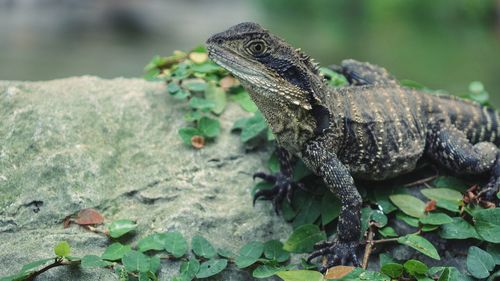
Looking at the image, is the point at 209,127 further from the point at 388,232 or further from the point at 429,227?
the point at 429,227

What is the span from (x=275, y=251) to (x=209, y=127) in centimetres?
149

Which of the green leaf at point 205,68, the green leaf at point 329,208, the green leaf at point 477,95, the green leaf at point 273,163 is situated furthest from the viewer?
the green leaf at point 477,95

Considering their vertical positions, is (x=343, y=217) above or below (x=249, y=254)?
above

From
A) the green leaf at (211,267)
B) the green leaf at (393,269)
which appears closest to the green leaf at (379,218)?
the green leaf at (393,269)

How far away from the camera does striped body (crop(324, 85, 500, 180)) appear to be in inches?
188

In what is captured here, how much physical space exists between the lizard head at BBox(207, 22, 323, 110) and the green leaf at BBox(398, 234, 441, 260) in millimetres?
1321

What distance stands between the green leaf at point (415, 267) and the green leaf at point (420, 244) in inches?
5.4

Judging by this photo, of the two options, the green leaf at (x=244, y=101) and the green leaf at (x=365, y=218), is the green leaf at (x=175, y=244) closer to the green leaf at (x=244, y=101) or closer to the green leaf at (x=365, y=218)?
the green leaf at (x=365, y=218)

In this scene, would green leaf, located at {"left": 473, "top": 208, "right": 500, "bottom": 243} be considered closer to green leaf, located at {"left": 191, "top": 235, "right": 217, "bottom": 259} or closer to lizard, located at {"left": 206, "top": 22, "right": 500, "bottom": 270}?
A: lizard, located at {"left": 206, "top": 22, "right": 500, "bottom": 270}

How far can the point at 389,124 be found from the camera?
495 cm

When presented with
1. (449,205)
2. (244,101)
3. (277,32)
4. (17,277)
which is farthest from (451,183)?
(277,32)

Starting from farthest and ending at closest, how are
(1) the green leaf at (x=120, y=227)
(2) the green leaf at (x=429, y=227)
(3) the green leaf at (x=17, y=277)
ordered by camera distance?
(2) the green leaf at (x=429, y=227) < (1) the green leaf at (x=120, y=227) < (3) the green leaf at (x=17, y=277)

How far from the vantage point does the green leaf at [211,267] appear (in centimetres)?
407

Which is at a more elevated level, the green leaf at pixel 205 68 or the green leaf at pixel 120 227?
the green leaf at pixel 205 68
